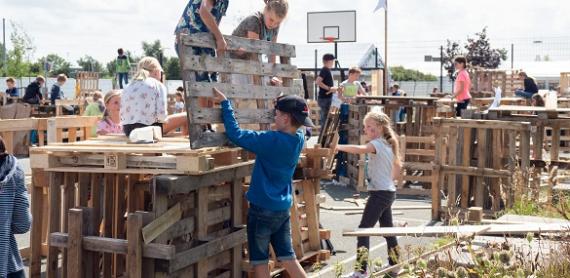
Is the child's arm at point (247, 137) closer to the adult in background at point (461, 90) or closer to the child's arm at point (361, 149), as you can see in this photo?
the child's arm at point (361, 149)

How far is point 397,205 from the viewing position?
13.9 m

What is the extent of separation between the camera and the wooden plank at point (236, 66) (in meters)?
6.51

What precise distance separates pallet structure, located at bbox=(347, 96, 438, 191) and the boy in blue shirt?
8643 millimetres

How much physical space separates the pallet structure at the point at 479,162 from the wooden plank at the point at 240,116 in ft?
14.6

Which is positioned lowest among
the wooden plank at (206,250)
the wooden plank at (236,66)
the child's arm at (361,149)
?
the wooden plank at (206,250)

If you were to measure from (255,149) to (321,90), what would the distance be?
1047 centimetres

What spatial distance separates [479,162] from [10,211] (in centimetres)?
704

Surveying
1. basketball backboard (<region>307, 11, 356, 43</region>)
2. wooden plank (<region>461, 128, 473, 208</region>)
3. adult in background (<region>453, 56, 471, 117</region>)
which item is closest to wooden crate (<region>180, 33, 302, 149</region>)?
wooden plank (<region>461, 128, 473, 208</region>)

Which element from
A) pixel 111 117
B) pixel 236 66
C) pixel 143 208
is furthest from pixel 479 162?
pixel 143 208

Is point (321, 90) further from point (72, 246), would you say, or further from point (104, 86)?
point (104, 86)

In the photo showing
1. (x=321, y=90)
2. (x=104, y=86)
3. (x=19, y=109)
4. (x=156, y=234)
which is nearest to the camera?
(x=156, y=234)

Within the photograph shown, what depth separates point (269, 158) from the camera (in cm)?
650

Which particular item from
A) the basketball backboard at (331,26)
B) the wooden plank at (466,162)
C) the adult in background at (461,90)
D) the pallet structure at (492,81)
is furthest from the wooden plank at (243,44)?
the pallet structure at (492,81)

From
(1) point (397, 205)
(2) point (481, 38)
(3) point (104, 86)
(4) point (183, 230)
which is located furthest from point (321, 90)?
(2) point (481, 38)
